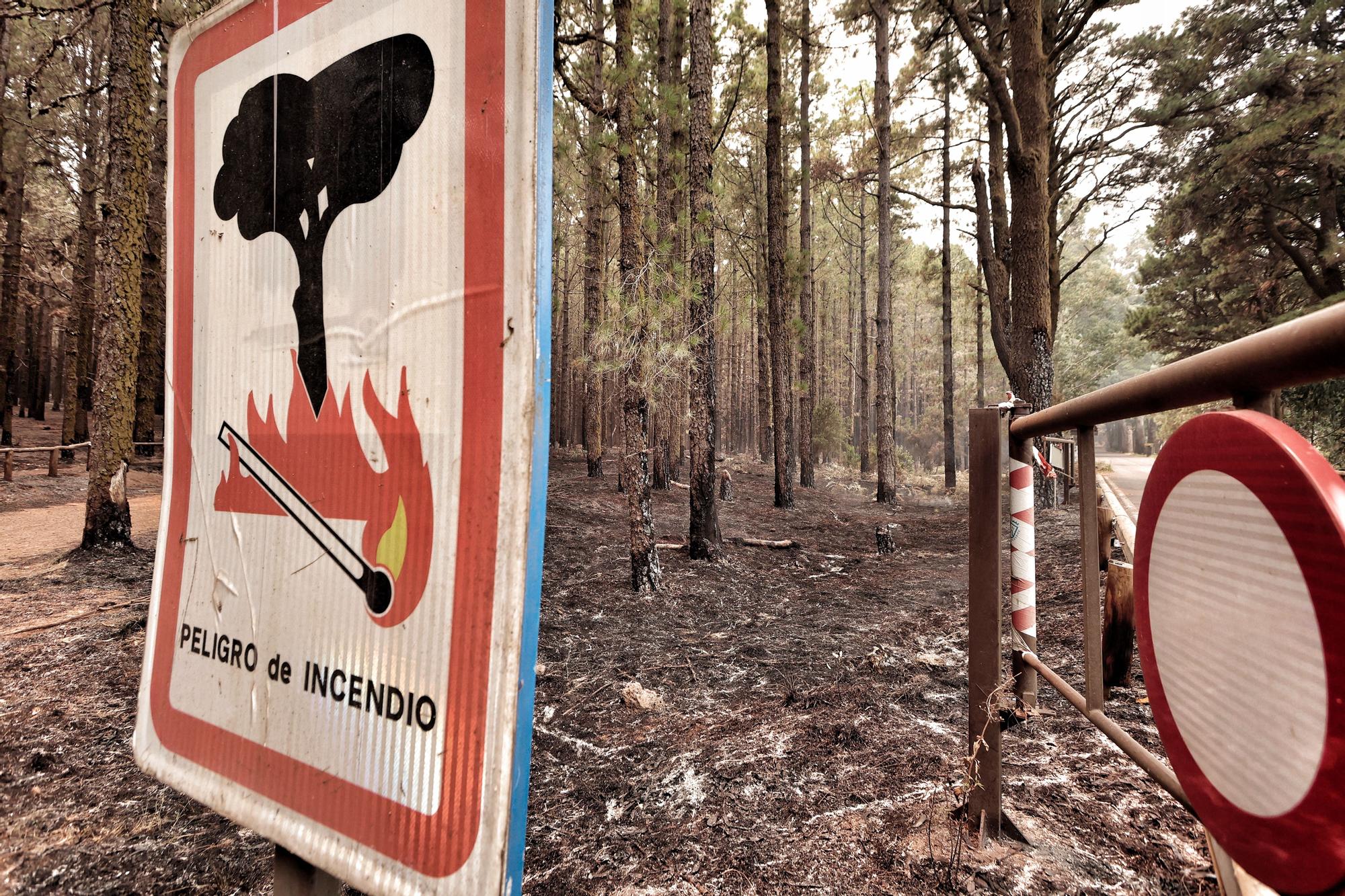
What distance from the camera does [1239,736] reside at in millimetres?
720

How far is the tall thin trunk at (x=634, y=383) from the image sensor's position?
608 centimetres

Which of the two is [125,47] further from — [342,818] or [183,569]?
[342,818]

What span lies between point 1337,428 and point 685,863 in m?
16.0

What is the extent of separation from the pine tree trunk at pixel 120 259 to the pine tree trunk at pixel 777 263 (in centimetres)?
894

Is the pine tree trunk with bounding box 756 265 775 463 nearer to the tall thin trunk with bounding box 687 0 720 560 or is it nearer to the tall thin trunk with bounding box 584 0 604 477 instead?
the tall thin trunk with bounding box 584 0 604 477

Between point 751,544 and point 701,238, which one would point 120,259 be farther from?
point 751,544

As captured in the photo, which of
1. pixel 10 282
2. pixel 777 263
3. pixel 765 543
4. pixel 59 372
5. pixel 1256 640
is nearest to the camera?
pixel 1256 640

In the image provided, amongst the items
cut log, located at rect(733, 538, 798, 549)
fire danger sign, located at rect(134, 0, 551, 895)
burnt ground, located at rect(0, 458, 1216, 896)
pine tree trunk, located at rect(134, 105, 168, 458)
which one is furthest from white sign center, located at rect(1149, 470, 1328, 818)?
pine tree trunk, located at rect(134, 105, 168, 458)

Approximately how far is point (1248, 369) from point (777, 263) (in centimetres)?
1101

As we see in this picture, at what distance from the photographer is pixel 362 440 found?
0.95 m

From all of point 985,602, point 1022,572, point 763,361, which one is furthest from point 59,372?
point 1022,572

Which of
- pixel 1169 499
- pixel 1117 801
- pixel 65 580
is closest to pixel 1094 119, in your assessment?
pixel 1117 801

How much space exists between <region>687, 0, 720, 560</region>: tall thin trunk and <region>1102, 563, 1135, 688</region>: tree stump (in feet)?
14.2

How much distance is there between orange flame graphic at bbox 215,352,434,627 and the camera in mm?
876
